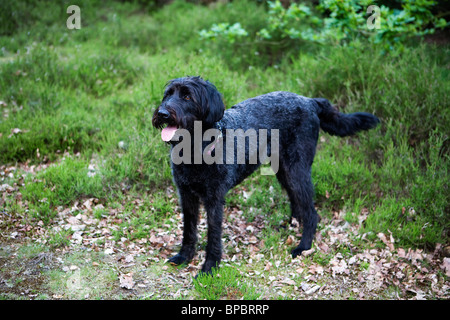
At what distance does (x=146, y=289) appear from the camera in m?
3.95

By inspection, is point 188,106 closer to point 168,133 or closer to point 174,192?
point 168,133

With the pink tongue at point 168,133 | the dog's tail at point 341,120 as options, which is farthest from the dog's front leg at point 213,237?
the dog's tail at point 341,120

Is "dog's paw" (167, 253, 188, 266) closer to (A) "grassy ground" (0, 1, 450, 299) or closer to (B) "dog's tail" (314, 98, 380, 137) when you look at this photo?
(A) "grassy ground" (0, 1, 450, 299)

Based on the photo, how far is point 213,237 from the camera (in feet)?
13.9

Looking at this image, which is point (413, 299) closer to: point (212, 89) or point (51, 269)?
point (212, 89)

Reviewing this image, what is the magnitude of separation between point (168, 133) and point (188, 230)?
4.32ft

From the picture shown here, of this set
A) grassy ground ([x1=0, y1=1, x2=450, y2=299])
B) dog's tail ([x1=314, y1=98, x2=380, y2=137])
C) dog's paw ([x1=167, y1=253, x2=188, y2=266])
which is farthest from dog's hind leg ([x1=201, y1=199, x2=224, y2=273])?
dog's tail ([x1=314, y1=98, x2=380, y2=137])

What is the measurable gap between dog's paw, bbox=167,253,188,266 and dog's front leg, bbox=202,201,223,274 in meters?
0.31

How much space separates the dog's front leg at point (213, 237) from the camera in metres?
4.15

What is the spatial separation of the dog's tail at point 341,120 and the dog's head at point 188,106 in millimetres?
1747

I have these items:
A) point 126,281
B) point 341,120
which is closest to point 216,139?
point 126,281
